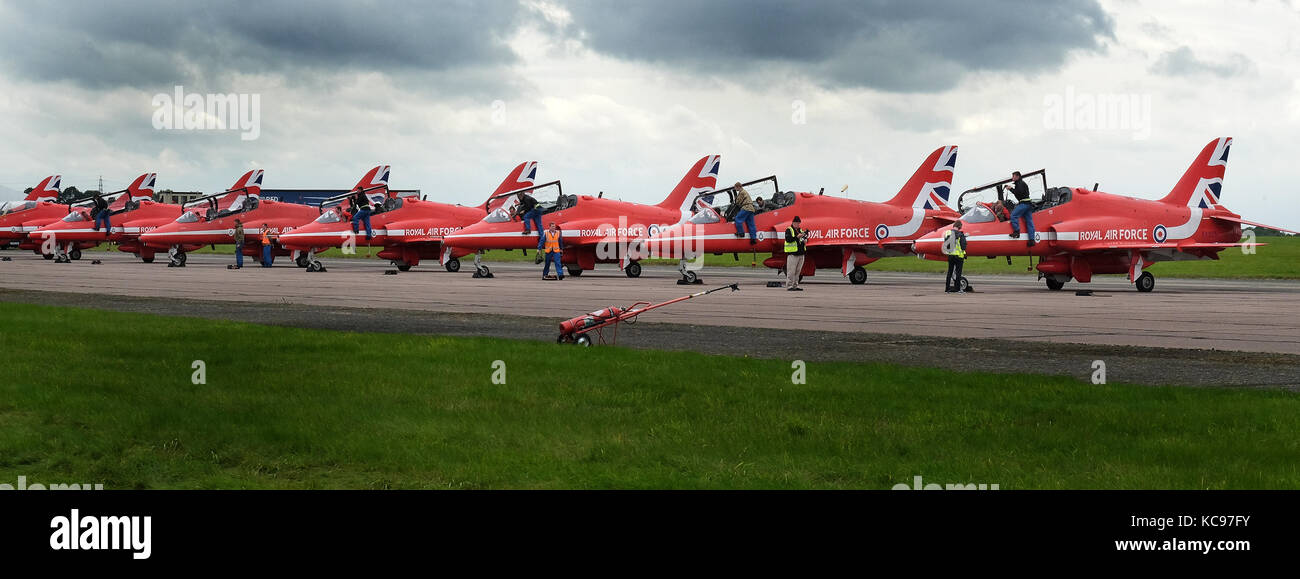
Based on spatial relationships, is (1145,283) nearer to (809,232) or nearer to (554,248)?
(809,232)

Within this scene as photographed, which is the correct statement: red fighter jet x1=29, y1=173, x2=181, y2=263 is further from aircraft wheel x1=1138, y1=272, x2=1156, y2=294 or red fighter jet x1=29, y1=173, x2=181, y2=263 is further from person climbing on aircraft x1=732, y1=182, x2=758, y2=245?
aircraft wheel x1=1138, y1=272, x2=1156, y2=294

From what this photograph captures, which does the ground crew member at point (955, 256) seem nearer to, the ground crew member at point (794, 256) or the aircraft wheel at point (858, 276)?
the ground crew member at point (794, 256)

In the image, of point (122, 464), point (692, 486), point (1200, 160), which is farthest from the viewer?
point (1200, 160)

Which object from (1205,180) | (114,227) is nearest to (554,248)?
(1205,180)

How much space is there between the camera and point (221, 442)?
802 centimetres

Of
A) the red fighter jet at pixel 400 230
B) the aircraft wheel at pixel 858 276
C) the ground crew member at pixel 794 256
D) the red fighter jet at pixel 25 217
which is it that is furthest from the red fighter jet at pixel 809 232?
the red fighter jet at pixel 25 217

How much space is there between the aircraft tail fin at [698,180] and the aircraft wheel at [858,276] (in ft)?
33.7

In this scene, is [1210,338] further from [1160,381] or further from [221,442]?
[221,442]

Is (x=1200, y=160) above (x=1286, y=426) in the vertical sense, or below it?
above

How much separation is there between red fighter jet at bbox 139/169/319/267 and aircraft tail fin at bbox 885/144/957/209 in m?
25.6

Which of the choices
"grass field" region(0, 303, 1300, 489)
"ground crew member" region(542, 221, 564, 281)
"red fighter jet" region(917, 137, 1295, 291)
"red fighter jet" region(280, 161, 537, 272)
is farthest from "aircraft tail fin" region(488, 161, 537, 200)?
"grass field" region(0, 303, 1300, 489)

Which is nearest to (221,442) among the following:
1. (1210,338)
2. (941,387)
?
(941,387)

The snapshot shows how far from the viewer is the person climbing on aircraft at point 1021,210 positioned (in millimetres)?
30562
